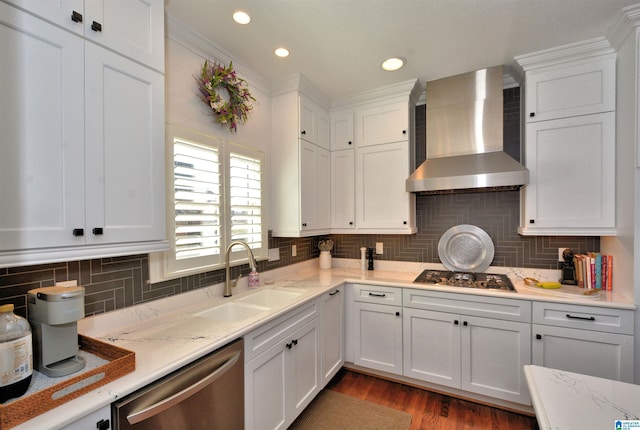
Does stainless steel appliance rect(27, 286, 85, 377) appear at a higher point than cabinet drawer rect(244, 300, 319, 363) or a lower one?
higher

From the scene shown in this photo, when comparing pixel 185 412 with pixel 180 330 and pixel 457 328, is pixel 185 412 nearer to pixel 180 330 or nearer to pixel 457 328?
pixel 180 330

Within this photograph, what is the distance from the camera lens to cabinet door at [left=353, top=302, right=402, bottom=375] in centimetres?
251

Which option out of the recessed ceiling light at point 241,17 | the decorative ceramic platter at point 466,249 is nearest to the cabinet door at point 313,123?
the recessed ceiling light at point 241,17

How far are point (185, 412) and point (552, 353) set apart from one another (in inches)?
92.2

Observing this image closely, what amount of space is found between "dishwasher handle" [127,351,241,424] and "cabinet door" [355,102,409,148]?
7.33 ft

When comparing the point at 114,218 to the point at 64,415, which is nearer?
the point at 64,415

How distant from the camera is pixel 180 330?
1.51m

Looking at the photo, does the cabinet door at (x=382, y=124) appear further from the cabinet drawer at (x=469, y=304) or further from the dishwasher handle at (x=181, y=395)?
the dishwasher handle at (x=181, y=395)

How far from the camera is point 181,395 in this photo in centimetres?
117

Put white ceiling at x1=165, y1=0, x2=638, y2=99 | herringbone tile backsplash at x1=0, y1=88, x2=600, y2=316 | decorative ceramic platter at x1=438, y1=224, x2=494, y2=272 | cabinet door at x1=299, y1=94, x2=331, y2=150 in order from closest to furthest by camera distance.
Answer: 1. herringbone tile backsplash at x1=0, y1=88, x2=600, y2=316
2. white ceiling at x1=165, y1=0, x2=638, y2=99
3. cabinet door at x1=299, y1=94, x2=331, y2=150
4. decorative ceramic platter at x1=438, y1=224, x2=494, y2=272

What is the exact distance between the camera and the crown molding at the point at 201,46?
1776 mm

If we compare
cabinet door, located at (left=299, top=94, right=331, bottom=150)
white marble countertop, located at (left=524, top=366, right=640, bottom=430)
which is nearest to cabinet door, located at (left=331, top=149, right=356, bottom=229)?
cabinet door, located at (left=299, top=94, right=331, bottom=150)

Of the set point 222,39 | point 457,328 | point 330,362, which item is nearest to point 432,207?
point 457,328

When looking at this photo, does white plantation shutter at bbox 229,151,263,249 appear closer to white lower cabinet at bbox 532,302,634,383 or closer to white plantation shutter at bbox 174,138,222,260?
white plantation shutter at bbox 174,138,222,260
